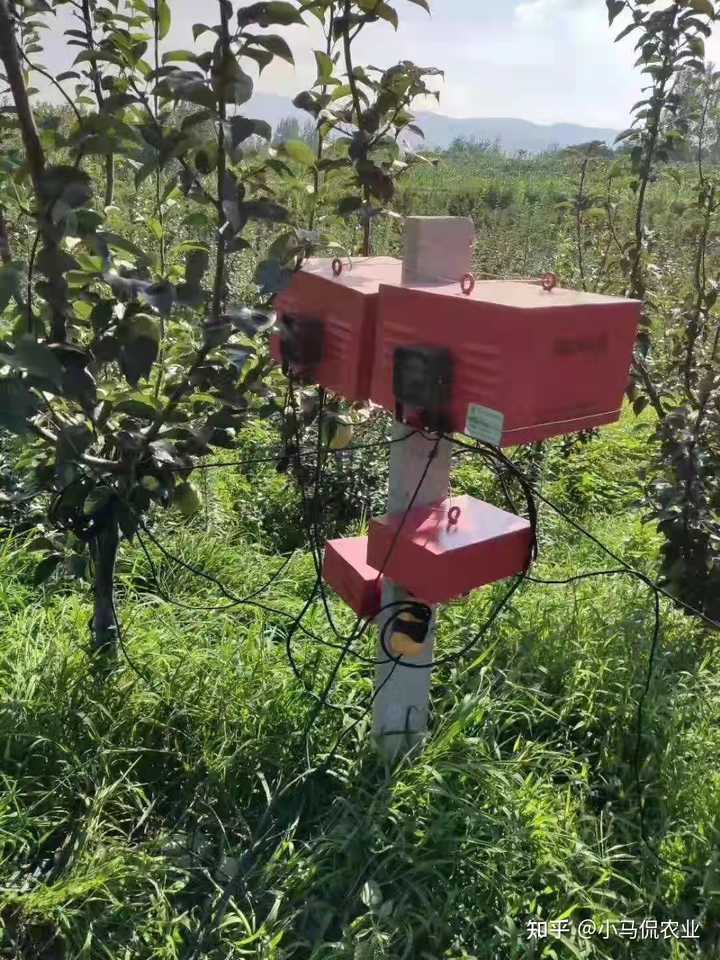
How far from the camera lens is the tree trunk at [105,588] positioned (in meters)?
2.00

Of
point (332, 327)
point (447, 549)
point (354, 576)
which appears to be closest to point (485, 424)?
point (447, 549)

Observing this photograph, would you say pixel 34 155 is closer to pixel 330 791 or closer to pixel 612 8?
pixel 330 791

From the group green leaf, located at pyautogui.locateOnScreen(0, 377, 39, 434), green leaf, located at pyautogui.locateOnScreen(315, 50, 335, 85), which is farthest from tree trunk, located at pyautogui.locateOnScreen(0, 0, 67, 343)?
green leaf, located at pyautogui.locateOnScreen(315, 50, 335, 85)

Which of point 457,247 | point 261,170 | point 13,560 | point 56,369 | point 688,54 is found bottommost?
point 13,560

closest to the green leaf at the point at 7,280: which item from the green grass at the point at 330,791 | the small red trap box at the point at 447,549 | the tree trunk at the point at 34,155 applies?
the tree trunk at the point at 34,155

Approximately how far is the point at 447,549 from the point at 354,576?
1.08 feet

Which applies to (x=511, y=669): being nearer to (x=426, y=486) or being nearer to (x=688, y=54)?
(x=426, y=486)

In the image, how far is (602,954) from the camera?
1.62 metres

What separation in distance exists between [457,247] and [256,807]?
136 cm

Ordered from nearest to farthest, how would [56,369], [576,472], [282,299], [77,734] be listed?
[56,369] → [282,299] → [77,734] → [576,472]

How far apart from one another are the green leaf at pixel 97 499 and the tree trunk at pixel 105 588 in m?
0.08

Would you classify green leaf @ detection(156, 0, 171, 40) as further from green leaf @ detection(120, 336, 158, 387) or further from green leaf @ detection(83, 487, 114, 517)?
green leaf @ detection(83, 487, 114, 517)

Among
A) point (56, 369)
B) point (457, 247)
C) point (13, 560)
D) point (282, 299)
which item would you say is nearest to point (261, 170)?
point (282, 299)

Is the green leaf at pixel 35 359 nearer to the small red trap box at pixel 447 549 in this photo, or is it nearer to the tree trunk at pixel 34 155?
the tree trunk at pixel 34 155
